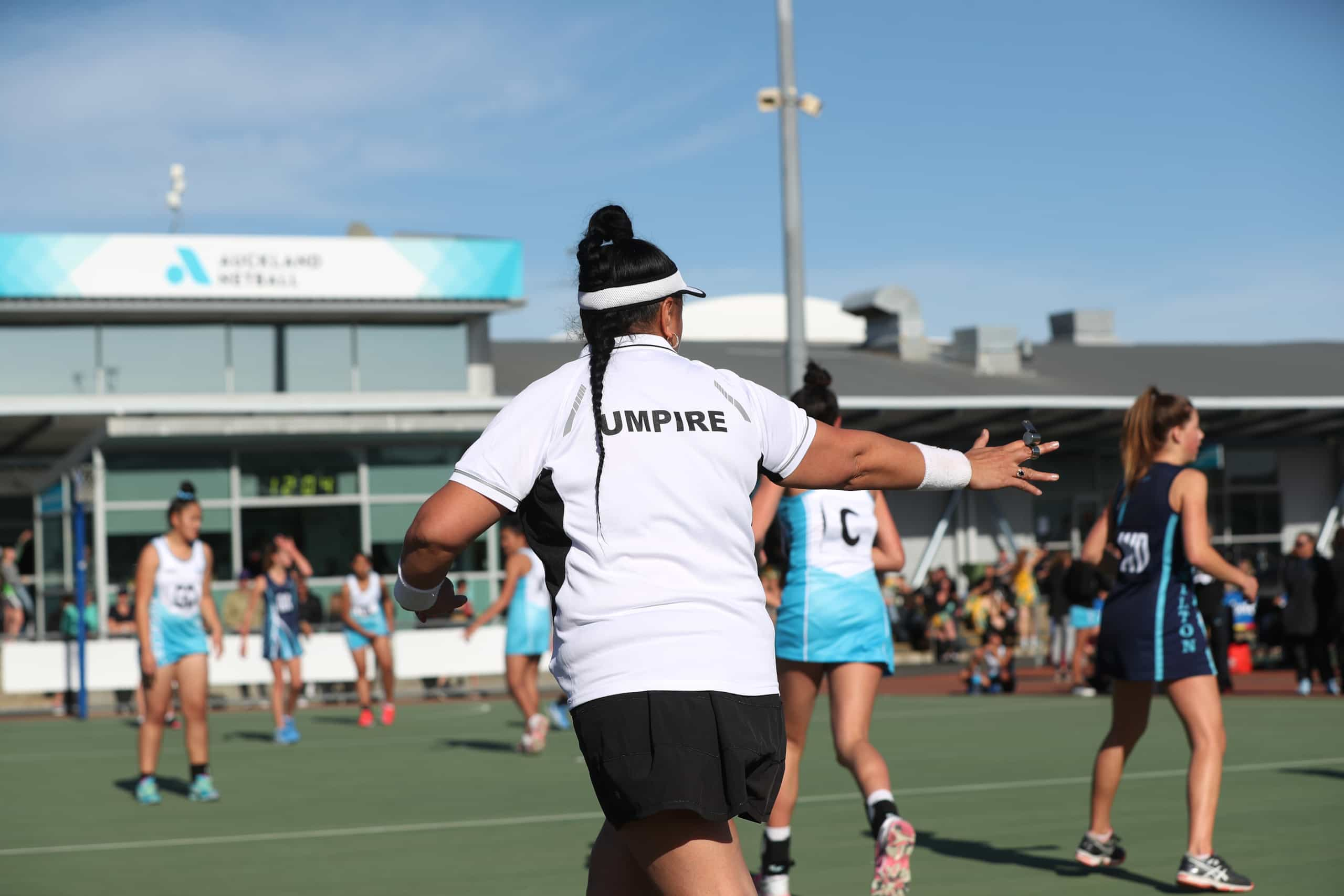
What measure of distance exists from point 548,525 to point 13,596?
28583 millimetres

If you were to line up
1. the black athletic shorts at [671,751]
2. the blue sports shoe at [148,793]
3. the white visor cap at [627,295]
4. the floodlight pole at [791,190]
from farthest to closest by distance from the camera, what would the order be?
the floodlight pole at [791,190], the blue sports shoe at [148,793], the white visor cap at [627,295], the black athletic shorts at [671,751]

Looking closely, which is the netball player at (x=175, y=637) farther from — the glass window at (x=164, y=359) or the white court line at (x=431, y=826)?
the glass window at (x=164, y=359)

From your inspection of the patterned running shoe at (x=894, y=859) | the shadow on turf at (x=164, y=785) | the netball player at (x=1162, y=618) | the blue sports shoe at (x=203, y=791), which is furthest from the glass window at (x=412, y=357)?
the patterned running shoe at (x=894, y=859)

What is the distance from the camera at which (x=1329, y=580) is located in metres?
18.4

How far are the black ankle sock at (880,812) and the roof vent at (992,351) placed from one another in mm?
31289

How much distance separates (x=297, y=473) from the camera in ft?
89.8

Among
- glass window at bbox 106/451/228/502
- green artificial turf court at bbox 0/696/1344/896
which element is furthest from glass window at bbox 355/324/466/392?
green artificial turf court at bbox 0/696/1344/896

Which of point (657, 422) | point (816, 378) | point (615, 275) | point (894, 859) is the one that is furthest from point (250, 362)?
point (657, 422)

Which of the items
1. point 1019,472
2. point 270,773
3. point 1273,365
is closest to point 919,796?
point 270,773

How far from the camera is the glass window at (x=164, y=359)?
2906cm

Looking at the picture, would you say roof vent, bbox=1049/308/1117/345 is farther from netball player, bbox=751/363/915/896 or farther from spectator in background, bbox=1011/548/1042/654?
netball player, bbox=751/363/915/896

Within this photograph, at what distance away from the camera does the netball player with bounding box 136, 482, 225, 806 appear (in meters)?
10.4

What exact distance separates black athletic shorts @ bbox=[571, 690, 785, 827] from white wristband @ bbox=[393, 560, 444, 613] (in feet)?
1.56

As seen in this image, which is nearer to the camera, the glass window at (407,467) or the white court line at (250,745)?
the white court line at (250,745)
